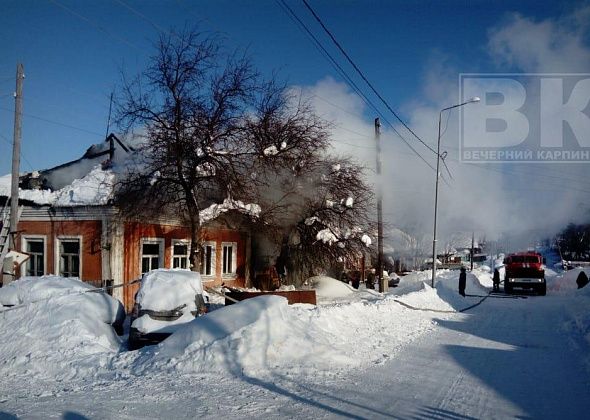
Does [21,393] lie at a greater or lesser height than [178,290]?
lesser

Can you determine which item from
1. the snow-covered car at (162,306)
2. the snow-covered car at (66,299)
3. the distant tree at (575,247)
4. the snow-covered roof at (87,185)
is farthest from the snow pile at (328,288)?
the distant tree at (575,247)

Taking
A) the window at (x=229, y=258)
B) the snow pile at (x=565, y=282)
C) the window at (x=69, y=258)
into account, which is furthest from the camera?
the snow pile at (x=565, y=282)

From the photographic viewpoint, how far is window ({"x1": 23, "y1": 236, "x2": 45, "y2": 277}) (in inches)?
715

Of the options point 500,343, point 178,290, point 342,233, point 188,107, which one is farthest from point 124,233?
point 500,343

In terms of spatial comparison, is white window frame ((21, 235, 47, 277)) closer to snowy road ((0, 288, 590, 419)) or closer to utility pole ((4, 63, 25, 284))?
utility pole ((4, 63, 25, 284))

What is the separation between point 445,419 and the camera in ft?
18.5

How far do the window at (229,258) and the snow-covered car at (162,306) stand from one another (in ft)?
39.7

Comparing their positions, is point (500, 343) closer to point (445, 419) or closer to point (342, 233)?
point (445, 419)

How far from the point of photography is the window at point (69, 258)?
17.6m

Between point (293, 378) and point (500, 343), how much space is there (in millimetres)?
6178

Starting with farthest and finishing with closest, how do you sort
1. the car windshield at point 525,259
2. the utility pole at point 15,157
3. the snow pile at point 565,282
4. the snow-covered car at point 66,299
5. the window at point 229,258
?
the snow pile at point 565,282 < the car windshield at point 525,259 < the window at point 229,258 < the utility pole at point 15,157 < the snow-covered car at point 66,299

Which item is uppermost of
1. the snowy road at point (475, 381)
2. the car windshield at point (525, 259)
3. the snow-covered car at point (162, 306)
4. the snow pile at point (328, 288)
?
the snow-covered car at point (162, 306)

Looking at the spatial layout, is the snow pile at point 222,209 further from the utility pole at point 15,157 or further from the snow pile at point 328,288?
the snow pile at point 328,288

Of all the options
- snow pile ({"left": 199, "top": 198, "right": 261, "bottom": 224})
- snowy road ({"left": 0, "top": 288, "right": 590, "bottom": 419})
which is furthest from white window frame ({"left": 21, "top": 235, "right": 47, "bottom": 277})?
snowy road ({"left": 0, "top": 288, "right": 590, "bottom": 419})
